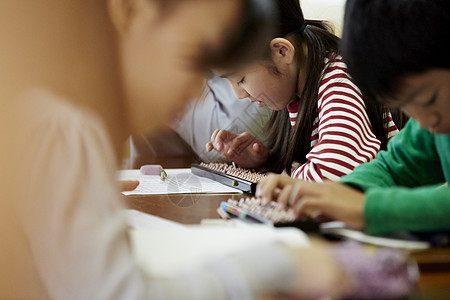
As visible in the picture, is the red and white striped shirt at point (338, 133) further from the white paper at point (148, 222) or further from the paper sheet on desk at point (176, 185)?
the white paper at point (148, 222)

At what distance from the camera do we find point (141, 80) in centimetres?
38

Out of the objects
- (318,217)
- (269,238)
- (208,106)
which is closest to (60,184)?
(269,238)

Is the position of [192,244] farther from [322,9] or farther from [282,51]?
[322,9]

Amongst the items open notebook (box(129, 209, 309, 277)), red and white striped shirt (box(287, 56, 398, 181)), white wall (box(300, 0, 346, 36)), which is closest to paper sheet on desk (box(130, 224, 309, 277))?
open notebook (box(129, 209, 309, 277))

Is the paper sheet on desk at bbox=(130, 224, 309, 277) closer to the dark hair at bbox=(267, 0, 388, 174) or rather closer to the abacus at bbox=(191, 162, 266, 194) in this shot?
the abacus at bbox=(191, 162, 266, 194)

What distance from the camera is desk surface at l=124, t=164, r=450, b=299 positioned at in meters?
0.37

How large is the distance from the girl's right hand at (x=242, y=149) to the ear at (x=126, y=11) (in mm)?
837

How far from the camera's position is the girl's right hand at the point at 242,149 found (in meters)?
1.23

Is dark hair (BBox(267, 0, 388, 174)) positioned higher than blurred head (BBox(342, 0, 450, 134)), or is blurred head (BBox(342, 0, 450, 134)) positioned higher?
blurred head (BBox(342, 0, 450, 134))

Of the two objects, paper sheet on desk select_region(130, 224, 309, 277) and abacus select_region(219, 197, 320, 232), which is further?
abacus select_region(219, 197, 320, 232)

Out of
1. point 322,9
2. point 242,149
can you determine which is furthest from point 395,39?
point 322,9

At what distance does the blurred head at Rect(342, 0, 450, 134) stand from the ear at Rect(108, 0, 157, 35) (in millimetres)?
279

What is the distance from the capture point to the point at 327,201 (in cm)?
50

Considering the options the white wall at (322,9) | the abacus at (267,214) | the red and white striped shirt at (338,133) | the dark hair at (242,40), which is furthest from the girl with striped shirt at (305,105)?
the white wall at (322,9)
